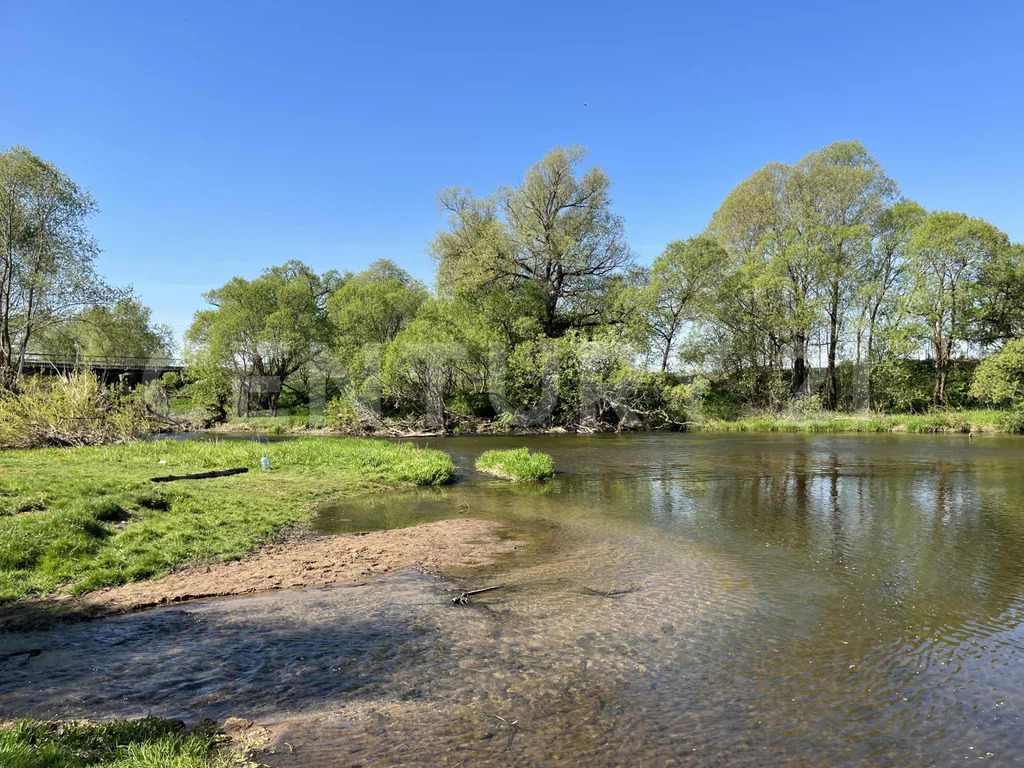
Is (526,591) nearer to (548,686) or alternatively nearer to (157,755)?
(548,686)

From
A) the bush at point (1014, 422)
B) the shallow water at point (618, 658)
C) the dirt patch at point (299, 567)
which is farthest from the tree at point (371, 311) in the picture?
the bush at point (1014, 422)

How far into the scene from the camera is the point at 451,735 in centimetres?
509

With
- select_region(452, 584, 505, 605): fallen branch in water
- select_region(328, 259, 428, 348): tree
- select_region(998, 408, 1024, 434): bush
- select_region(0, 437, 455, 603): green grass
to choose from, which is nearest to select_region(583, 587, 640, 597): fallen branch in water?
select_region(452, 584, 505, 605): fallen branch in water

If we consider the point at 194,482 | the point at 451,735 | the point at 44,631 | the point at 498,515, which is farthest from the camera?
the point at 194,482

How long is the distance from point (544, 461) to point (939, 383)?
3816 centimetres

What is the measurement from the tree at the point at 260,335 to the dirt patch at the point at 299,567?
138 ft

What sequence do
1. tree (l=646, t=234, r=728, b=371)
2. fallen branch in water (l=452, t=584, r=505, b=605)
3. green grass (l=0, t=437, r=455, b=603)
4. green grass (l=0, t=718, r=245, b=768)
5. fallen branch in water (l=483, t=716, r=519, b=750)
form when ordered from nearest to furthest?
green grass (l=0, t=718, r=245, b=768) → fallen branch in water (l=483, t=716, r=519, b=750) → fallen branch in water (l=452, t=584, r=505, b=605) → green grass (l=0, t=437, r=455, b=603) → tree (l=646, t=234, r=728, b=371)

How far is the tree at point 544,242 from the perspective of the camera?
1767 inches

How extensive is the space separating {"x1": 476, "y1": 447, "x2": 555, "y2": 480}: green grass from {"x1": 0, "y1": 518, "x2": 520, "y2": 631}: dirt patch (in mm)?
7333

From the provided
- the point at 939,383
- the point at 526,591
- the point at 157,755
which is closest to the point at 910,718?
the point at 526,591

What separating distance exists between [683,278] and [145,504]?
41525 millimetres

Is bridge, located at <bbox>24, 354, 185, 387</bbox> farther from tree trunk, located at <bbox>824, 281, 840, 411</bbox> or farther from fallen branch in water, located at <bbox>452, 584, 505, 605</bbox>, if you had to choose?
tree trunk, located at <bbox>824, 281, 840, 411</bbox>

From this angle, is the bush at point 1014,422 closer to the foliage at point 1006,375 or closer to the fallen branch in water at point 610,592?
the foliage at point 1006,375

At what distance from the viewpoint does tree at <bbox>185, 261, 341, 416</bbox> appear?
49.8 metres
